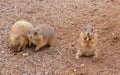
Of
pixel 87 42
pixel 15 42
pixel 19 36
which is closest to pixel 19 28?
pixel 19 36

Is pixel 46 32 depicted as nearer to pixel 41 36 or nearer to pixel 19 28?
pixel 41 36

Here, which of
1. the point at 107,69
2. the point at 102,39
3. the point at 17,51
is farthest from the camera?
the point at 102,39

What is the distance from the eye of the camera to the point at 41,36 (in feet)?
20.5

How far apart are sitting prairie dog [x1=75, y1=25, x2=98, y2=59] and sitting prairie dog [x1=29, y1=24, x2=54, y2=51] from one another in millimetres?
574

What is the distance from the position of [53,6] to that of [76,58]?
2128 mm

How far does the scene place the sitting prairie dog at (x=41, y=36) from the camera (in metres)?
6.19

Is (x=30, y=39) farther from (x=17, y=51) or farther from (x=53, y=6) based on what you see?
(x=53, y=6)

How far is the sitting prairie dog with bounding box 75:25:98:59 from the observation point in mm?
5848

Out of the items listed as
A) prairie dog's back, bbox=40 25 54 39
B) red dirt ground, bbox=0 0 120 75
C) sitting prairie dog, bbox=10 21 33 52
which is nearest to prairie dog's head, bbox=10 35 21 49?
sitting prairie dog, bbox=10 21 33 52

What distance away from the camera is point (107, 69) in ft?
18.9

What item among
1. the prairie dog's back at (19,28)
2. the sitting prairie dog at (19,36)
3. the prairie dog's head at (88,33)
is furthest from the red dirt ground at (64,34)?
the prairie dog's head at (88,33)

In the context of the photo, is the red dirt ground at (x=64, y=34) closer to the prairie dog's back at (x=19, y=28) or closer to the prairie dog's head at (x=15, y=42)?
the prairie dog's head at (x=15, y=42)

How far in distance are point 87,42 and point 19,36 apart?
3.93 ft

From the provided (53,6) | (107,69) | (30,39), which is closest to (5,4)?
(53,6)
